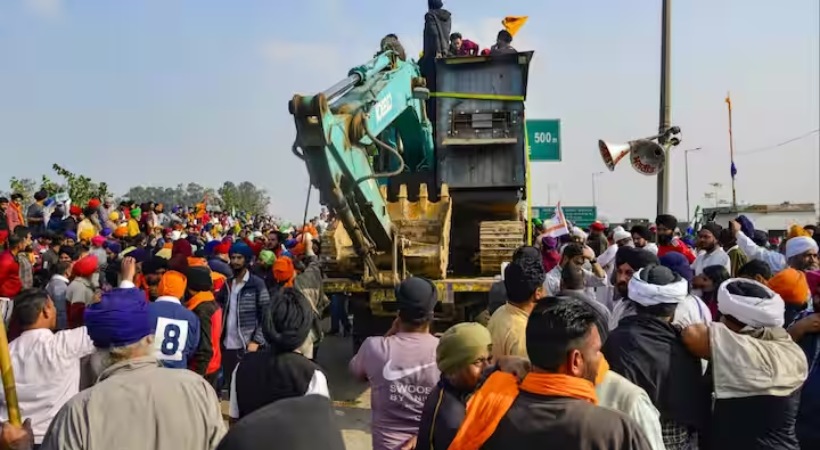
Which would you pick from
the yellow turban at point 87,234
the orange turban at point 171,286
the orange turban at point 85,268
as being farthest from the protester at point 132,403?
the yellow turban at point 87,234

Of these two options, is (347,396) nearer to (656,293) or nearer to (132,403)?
(656,293)

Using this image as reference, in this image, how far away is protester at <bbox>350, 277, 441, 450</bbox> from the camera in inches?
131

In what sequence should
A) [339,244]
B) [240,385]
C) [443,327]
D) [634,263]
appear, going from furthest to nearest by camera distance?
[443,327] → [339,244] → [634,263] → [240,385]

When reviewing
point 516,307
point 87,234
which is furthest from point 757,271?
point 87,234

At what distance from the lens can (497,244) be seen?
7867 millimetres

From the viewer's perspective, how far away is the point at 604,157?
10.8 metres

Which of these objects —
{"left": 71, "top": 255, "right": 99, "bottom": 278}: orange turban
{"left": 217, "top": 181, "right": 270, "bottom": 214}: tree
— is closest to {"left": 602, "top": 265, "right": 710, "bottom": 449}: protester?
{"left": 71, "top": 255, "right": 99, "bottom": 278}: orange turban

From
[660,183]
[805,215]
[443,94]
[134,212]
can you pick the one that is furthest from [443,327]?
[805,215]

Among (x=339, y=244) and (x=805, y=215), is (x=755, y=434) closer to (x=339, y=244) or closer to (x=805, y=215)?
(x=339, y=244)

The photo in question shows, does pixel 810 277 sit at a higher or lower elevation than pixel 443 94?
lower

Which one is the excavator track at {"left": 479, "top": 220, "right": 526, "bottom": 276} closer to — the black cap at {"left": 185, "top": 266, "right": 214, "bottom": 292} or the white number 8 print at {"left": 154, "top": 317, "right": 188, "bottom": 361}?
the black cap at {"left": 185, "top": 266, "right": 214, "bottom": 292}

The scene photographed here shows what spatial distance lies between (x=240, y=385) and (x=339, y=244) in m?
4.49

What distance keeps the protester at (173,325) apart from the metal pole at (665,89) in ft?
27.7

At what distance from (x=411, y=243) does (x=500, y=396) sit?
5.30m
